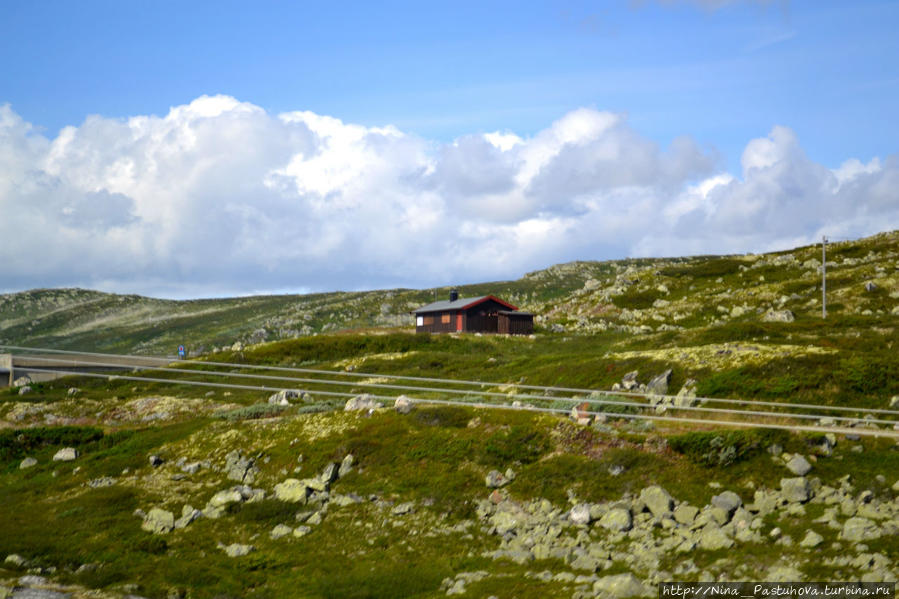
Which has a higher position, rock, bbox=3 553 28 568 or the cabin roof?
the cabin roof

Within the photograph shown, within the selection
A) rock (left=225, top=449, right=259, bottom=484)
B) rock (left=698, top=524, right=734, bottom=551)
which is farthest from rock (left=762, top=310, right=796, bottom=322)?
rock (left=225, top=449, right=259, bottom=484)

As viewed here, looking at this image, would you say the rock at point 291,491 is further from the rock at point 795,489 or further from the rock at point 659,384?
the rock at point 659,384

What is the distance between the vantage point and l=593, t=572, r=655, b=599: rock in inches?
836

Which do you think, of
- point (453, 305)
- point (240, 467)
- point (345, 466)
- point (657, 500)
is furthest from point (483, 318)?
point (657, 500)

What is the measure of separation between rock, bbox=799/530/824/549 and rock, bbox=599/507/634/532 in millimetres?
6233

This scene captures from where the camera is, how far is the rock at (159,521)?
103 feet

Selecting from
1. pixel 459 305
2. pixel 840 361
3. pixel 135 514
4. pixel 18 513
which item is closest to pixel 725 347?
pixel 840 361

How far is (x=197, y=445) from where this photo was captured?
4194 centimetres

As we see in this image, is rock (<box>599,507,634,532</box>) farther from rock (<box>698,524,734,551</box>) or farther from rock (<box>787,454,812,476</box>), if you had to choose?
rock (<box>787,454,812,476</box>)

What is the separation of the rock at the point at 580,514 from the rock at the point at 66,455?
106ft

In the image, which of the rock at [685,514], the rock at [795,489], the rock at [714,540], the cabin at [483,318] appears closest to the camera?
the rock at [714,540]

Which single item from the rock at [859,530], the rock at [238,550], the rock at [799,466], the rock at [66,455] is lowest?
the rock at [238,550]

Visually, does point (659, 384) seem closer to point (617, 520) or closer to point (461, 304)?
point (617, 520)

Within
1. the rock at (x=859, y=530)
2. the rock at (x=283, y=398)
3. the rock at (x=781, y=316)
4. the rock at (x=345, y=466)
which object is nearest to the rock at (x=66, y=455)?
the rock at (x=283, y=398)
